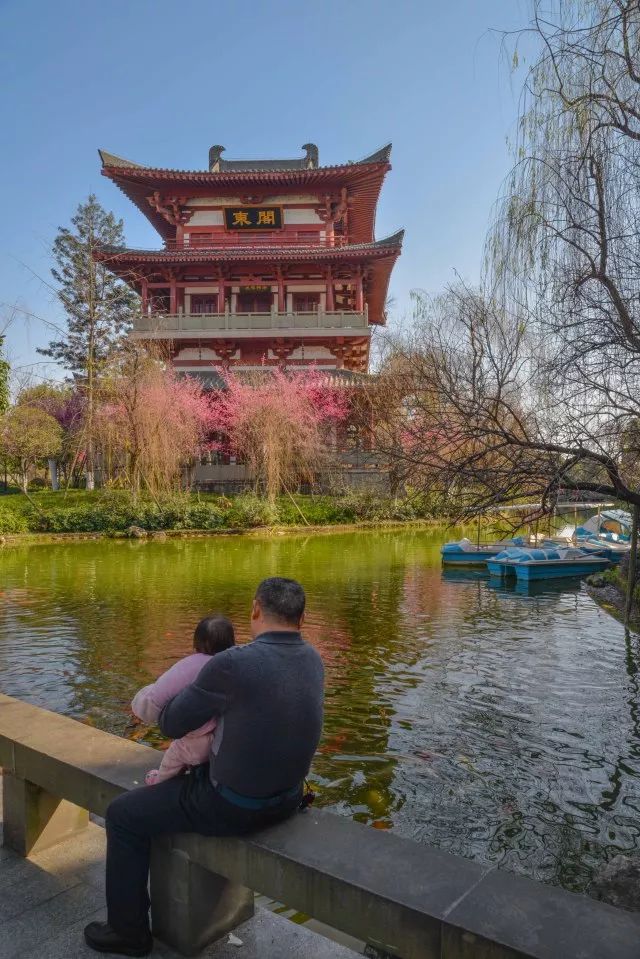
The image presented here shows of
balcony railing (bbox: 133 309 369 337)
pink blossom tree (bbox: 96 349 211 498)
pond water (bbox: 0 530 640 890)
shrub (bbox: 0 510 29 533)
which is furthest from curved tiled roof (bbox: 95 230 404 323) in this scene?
pond water (bbox: 0 530 640 890)

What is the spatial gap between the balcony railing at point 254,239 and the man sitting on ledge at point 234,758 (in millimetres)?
31040

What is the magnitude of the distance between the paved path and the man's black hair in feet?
3.84

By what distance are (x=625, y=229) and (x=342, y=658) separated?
5.70 meters

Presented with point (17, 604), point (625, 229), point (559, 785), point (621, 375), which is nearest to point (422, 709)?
point (559, 785)

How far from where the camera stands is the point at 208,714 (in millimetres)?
2346

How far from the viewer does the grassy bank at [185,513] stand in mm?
22797

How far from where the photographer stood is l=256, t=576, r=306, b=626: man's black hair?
8.04ft

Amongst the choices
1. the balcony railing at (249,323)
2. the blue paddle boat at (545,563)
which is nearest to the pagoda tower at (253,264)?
the balcony railing at (249,323)

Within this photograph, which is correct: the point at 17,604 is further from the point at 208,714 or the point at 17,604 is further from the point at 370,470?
the point at 370,470

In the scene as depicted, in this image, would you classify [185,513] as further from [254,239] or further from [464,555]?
[254,239]

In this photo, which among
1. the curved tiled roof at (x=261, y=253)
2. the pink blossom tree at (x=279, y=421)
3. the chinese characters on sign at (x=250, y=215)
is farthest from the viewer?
the chinese characters on sign at (x=250, y=215)

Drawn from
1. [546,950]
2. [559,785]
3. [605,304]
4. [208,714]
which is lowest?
[559,785]

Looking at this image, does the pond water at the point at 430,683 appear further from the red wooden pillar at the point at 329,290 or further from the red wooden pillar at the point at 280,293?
the red wooden pillar at the point at 280,293

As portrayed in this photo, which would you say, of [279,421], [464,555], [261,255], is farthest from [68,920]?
[261,255]
